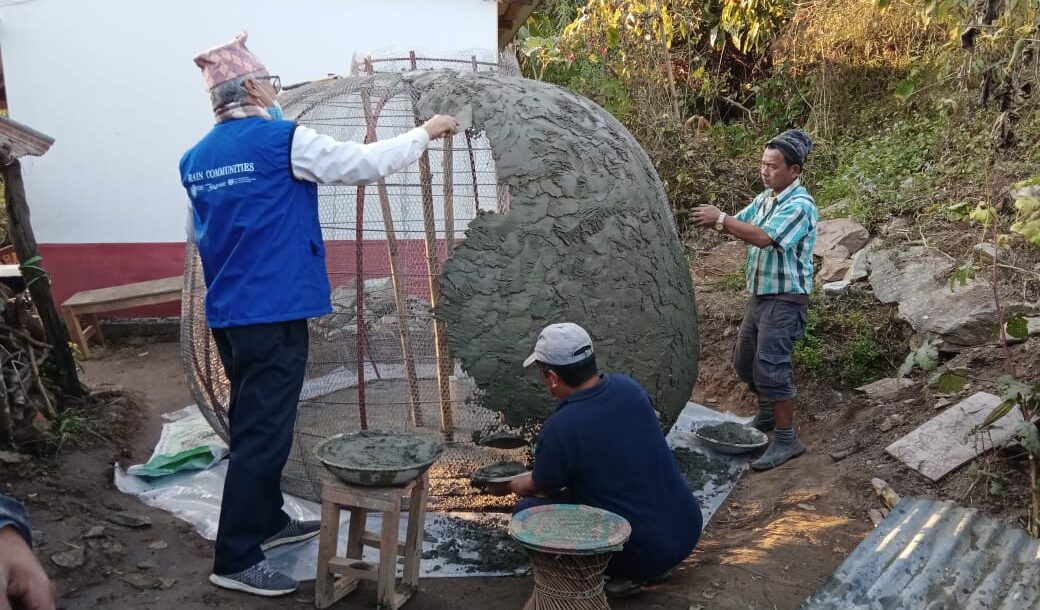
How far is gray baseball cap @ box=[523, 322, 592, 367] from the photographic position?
2.72m

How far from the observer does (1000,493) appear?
331 centimetres

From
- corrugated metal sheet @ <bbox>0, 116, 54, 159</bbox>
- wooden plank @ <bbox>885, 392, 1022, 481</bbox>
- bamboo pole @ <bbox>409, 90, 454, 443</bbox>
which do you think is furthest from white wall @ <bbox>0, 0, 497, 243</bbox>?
wooden plank @ <bbox>885, 392, 1022, 481</bbox>

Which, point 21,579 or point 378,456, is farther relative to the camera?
point 378,456

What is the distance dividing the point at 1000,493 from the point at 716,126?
6655mm

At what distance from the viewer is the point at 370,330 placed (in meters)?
4.09

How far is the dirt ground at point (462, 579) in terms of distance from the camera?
2967mm

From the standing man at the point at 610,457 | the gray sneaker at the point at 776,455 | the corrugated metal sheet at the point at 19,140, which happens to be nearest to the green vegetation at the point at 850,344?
the gray sneaker at the point at 776,455

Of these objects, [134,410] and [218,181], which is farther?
[134,410]

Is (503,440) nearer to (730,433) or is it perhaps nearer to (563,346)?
(563,346)

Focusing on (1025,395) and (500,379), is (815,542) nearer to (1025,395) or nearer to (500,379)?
(1025,395)

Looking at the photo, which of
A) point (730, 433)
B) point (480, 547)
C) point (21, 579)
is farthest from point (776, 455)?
point (21, 579)

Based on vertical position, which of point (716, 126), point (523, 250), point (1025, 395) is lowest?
point (1025, 395)

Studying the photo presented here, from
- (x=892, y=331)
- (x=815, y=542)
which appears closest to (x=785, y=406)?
(x=815, y=542)

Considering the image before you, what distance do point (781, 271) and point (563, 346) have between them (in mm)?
1762
